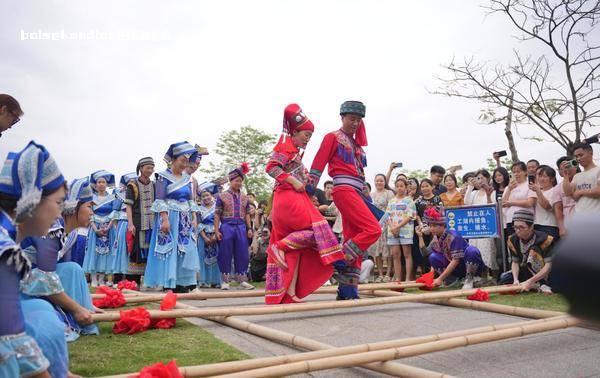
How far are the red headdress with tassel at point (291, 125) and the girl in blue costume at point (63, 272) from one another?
2243mm

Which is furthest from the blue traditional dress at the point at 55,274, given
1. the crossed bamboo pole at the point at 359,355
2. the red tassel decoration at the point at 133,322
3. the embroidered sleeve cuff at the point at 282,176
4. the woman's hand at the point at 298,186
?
the woman's hand at the point at 298,186

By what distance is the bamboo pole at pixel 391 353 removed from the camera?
2576 millimetres

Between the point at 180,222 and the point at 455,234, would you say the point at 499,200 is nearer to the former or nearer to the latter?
the point at 455,234

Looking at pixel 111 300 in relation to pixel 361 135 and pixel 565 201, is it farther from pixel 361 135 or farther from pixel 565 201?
pixel 565 201

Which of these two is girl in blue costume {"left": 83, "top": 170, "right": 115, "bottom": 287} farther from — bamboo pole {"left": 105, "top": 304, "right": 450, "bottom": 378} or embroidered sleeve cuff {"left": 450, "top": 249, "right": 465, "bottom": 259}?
bamboo pole {"left": 105, "top": 304, "right": 450, "bottom": 378}

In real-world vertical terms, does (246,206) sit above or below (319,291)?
above

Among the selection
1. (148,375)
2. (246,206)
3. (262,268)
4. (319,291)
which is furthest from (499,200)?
(148,375)

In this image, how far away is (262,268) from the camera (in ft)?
35.2

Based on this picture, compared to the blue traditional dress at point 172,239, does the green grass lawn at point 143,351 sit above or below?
below

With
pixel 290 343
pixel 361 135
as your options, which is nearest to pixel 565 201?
pixel 361 135

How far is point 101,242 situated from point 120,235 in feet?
1.75

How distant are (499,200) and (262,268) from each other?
4.80 metres

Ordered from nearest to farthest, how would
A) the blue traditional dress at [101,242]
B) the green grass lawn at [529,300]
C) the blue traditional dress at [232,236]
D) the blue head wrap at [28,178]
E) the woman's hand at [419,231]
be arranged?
the blue head wrap at [28,178] < the green grass lawn at [529,300] < the woman's hand at [419,231] < the blue traditional dress at [232,236] < the blue traditional dress at [101,242]

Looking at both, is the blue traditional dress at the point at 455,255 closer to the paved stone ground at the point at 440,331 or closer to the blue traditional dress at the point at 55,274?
the paved stone ground at the point at 440,331
